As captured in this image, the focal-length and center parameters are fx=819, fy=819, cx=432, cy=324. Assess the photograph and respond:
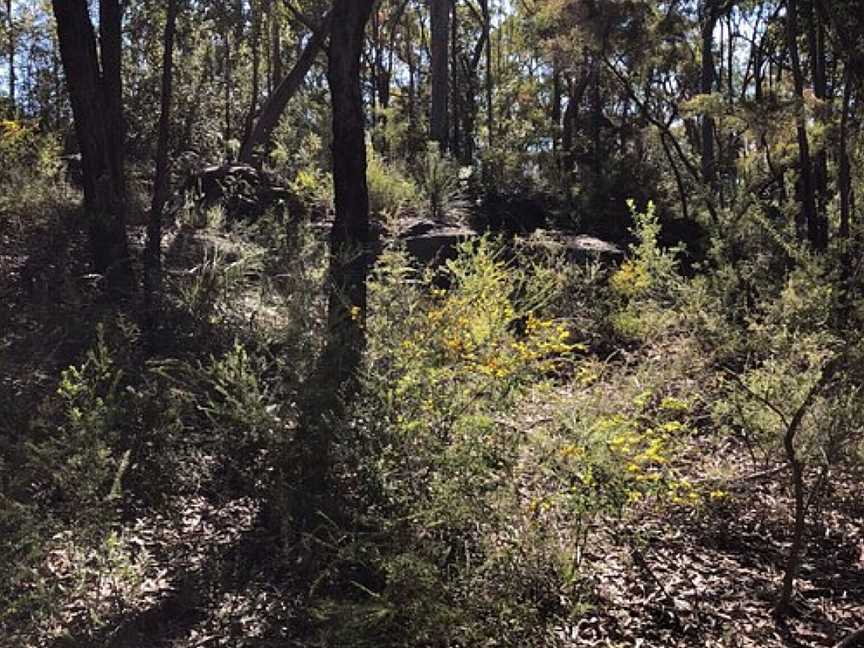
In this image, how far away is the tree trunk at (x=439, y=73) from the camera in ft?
47.4

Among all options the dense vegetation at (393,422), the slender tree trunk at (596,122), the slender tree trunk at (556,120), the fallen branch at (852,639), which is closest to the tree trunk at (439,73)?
the slender tree trunk at (556,120)

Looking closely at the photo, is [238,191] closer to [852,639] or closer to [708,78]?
[852,639]

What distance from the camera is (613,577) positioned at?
3902mm

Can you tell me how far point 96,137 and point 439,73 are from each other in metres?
8.54

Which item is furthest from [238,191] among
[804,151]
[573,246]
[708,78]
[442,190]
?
[708,78]

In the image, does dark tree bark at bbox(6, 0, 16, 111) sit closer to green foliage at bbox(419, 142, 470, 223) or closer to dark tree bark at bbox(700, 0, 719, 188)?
green foliage at bbox(419, 142, 470, 223)

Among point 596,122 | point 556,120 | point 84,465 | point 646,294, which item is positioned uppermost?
point 556,120

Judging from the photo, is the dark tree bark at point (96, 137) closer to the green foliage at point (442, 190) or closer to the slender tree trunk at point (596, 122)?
the green foliage at point (442, 190)

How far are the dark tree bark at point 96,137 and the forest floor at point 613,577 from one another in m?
2.45

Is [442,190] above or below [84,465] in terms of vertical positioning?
above

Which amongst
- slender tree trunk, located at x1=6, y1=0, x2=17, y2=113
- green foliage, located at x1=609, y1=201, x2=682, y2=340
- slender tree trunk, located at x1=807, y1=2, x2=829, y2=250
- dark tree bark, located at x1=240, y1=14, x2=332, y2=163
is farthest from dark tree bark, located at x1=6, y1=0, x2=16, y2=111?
slender tree trunk, located at x1=807, y1=2, x2=829, y2=250

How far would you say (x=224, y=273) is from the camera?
6.75 metres

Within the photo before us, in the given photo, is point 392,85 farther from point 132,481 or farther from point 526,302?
point 132,481

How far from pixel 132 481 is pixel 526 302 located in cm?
352
